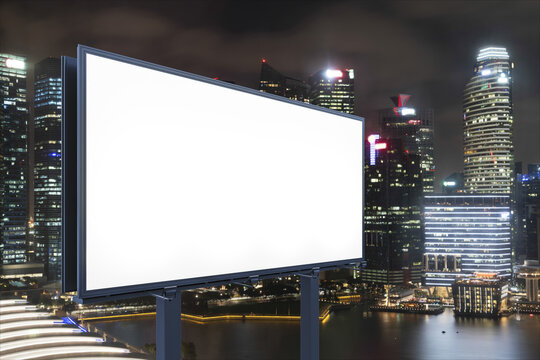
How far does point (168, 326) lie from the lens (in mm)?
2113

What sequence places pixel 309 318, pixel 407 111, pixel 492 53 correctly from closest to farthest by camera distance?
1. pixel 309 318
2. pixel 492 53
3. pixel 407 111

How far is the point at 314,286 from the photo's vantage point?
3.04m

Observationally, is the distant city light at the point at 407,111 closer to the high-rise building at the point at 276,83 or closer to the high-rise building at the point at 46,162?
the high-rise building at the point at 276,83

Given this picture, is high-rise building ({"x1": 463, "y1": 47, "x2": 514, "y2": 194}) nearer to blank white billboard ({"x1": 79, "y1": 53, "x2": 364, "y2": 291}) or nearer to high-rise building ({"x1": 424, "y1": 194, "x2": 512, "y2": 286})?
high-rise building ({"x1": 424, "y1": 194, "x2": 512, "y2": 286})

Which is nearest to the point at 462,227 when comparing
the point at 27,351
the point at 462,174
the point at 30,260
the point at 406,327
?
the point at 406,327

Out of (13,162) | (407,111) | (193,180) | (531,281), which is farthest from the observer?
(407,111)

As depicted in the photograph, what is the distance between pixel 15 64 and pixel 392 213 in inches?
1659

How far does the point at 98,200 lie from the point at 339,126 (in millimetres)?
1805

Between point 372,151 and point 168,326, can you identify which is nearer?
point 168,326

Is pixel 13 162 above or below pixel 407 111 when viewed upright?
below

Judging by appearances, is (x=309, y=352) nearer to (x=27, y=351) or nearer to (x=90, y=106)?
(x=90, y=106)

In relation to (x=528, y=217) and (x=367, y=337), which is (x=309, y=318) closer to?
(x=367, y=337)

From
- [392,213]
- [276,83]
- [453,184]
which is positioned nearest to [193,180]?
[276,83]

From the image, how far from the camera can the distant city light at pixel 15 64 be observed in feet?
96.8
